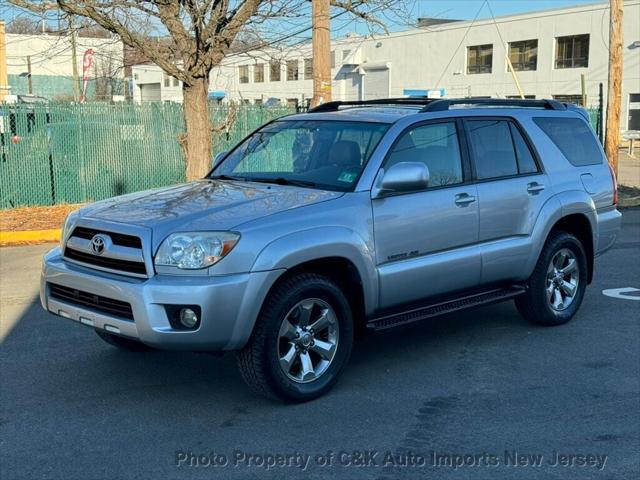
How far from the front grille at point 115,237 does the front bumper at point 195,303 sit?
20cm

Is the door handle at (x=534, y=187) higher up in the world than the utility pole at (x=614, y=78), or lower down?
lower down

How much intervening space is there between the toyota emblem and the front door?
1.72 meters

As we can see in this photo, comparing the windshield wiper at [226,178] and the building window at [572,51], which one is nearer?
the windshield wiper at [226,178]

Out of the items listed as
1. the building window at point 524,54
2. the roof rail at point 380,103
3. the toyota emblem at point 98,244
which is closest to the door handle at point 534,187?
the roof rail at point 380,103

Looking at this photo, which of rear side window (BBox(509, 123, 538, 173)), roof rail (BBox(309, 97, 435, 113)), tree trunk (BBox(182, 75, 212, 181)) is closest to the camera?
roof rail (BBox(309, 97, 435, 113))

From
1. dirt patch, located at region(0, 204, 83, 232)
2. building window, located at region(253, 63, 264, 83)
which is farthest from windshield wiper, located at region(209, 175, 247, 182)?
building window, located at region(253, 63, 264, 83)

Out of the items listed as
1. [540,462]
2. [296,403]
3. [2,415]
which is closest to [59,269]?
[2,415]

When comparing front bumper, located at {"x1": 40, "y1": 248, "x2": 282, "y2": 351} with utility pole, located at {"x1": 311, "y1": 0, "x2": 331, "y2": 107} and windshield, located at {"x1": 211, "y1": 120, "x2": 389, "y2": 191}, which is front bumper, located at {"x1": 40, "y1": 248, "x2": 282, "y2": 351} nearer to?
windshield, located at {"x1": 211, "y1": 120, "x2": 389, "y2": 191}

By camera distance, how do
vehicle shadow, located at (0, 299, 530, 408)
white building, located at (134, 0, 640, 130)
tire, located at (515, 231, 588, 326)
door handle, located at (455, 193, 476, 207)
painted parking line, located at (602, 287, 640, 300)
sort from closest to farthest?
vehicle shadow, located at (0, 299, 530, 408) < door handle, located at (455, 193, 476, 207) < tire, located at (515, 231, 588, 326) < painted parking line, located at (602, 287, 640, 300) < white building, located at (134, 0, 640, 130)

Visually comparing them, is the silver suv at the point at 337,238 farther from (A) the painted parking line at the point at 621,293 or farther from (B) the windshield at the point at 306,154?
(A) the painted parking line at the point at 621,293

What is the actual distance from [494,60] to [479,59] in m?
1.53

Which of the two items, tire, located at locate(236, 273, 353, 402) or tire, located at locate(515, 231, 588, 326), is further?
tire, located at locate(515, 231, 588, 326)

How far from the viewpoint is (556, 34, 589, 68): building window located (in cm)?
4619

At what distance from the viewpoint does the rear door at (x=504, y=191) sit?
237 inches
